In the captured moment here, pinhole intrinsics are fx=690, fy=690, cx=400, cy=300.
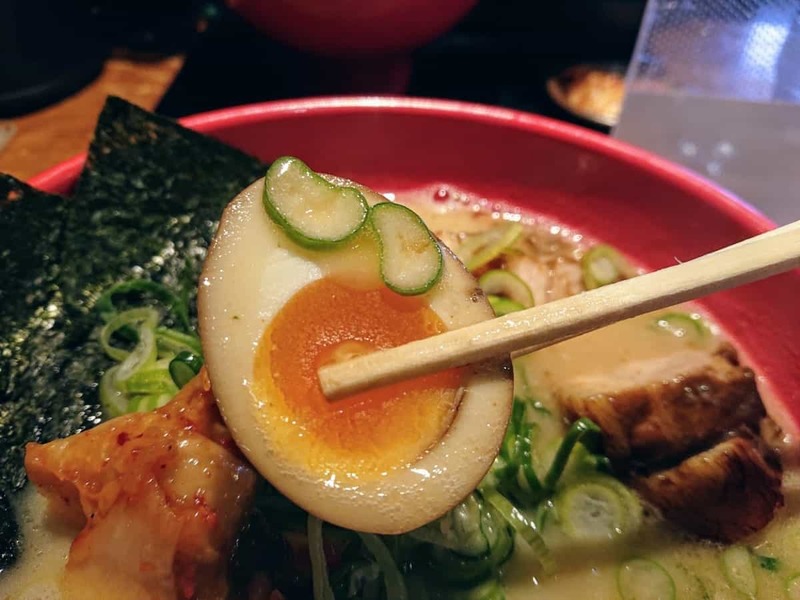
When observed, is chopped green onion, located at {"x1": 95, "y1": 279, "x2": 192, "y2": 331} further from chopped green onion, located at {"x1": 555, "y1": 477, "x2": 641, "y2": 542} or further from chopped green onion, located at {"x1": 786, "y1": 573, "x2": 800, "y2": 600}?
chopped green onion, located at {"x1": 786, "y1": 573, "x2": 800, "y2": 600}

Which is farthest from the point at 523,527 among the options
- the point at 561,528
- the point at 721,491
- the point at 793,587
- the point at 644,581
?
the point at 793,587

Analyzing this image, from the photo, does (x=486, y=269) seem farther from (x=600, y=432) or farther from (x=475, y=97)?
(x=475, y=97)

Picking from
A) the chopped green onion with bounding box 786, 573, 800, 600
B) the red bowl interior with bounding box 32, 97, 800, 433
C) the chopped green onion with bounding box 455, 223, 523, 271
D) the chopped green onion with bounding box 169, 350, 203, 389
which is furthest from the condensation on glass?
the chopped green onion with bounding box 169, 350, 203, 389

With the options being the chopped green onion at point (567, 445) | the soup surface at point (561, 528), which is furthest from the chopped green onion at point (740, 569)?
the chopped green onion at point (567, 445)

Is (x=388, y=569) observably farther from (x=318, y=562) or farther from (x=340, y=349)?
(x=340, y=349)

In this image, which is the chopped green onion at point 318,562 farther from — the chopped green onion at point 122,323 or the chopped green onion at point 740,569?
the chopped green onion at point 740,569
